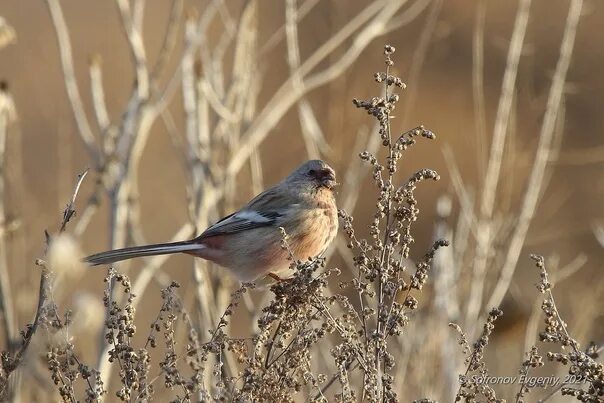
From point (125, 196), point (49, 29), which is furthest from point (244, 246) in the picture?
point (49, 29)

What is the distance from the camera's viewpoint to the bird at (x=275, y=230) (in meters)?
5.23

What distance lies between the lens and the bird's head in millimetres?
5438

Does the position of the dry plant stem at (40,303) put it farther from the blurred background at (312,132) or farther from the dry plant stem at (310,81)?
the dry plant stem at (310,81)

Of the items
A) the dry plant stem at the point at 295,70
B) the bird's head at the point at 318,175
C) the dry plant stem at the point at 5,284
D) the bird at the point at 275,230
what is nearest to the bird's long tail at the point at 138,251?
the bird at the point at 275,230

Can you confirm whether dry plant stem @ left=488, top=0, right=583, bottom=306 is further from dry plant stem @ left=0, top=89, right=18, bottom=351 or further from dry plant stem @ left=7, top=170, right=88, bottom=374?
dry plant stem @ left=7, top=170, right=88, bottom=374

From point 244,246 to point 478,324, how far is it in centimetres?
159

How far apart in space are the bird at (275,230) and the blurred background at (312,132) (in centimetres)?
17

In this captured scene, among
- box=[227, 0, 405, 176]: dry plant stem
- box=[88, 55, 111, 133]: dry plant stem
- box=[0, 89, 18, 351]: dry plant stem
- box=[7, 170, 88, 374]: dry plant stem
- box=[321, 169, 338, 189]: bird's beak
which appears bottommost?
box=[7, 170, 88, 374]: dry plant stem

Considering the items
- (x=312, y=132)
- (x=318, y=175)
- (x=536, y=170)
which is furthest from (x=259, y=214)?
(x=536, y=170)

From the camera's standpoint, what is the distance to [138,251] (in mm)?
4758

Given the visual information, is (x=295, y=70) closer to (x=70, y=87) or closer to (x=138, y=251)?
(x=70, y=87)

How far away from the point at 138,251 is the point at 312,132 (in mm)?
1533

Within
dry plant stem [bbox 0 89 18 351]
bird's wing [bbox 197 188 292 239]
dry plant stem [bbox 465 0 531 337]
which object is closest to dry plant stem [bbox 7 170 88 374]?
dry plant stem [bbox 0 89 18 351]

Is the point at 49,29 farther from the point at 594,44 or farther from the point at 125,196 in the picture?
the point at 125,196
